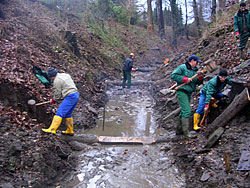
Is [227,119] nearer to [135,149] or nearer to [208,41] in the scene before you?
[135,149]

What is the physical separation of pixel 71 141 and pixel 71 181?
1696mm

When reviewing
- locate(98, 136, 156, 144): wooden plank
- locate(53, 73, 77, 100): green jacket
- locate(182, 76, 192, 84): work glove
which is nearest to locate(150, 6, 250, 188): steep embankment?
locate(98, 136, 156, 144): wooden plank

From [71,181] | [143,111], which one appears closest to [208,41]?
[143,111]

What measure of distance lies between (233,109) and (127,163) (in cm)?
257

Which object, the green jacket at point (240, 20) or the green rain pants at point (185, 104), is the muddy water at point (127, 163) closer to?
the green rain pants at point (185, 104)

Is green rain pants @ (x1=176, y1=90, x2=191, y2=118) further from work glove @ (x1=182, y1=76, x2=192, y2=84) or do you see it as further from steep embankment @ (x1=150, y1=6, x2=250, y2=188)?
steep embankment @ (x1=150, y1=6, x2=250, y2=188)

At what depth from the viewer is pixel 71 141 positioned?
6527 millimetres

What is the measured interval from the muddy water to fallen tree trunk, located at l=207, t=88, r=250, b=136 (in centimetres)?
123

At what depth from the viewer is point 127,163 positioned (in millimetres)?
5645

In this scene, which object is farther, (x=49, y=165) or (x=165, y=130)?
(x=165, y=130)

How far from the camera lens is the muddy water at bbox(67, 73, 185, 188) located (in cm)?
486

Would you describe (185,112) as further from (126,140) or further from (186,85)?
(126,140)

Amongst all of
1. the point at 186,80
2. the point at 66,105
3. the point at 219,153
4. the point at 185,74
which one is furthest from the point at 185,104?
the point at 66,105

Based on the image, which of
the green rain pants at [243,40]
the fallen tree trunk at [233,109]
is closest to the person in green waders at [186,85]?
the fallen tree trunk at [233,109]
